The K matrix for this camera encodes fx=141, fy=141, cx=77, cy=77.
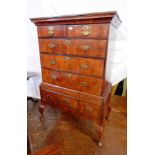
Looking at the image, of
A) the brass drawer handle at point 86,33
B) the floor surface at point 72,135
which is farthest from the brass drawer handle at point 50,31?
the floor surface at point 72,135

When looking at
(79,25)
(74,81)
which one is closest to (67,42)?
(79,25)

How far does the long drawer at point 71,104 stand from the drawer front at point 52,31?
67cm

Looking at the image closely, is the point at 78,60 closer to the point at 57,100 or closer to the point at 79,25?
the point at 79,25

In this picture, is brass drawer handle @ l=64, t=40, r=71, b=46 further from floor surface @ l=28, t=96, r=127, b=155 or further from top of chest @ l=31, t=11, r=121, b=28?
floor surface @ l=28, t=96, r=127, b=155

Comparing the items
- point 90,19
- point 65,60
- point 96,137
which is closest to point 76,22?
point 90,19

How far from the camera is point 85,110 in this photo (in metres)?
1.54

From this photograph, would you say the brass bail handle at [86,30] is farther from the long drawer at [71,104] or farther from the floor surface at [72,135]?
the floor surface at [72,135]

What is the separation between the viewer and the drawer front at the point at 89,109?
146 centimetres

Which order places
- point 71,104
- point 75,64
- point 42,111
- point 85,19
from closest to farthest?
1. point 85,19
2. point 75,64
3. point 71,104
4. point 42,111

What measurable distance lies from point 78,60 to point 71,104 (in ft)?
1.72

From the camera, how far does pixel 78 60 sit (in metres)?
1.43

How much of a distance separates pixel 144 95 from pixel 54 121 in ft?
5.48

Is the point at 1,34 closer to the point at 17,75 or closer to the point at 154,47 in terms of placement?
the point at 17,75

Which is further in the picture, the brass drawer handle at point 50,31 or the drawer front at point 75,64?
the brass drawer handle at point 50,31
